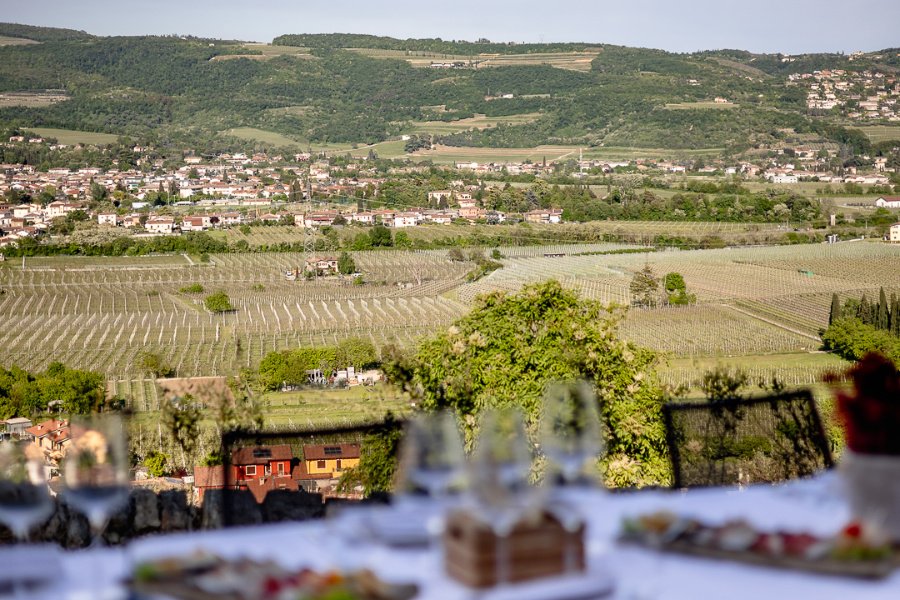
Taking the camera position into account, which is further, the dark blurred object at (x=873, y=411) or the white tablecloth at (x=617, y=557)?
the dark blurred object at (x=873, y=411)

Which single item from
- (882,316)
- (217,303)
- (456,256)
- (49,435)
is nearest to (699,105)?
(456,256)

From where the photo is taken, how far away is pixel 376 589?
4.96ft

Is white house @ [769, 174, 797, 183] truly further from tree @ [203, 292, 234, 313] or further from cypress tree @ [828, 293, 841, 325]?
tree @ [203, 292, 234, 313]

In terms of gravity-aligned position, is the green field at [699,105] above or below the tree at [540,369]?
above

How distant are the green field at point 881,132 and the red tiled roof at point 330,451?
4452 inches

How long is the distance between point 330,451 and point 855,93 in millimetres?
138978

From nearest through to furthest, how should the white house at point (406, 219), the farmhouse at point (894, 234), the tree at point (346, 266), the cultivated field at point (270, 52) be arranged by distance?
the tree at point (346, 266) → the farmhouse at point (894, 234) → the white house at point (406, 219) → the cultivated field at point (270, 52)

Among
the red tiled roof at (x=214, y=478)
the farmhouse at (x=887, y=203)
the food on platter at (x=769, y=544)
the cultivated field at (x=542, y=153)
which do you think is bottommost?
the farmhouse at (x=887, y=203)

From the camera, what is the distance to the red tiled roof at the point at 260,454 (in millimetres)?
3902

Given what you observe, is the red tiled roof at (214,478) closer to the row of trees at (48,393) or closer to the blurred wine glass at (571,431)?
the blurred wine glass at (571,431)

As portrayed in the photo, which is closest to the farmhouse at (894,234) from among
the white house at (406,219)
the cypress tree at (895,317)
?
the cypress tree at (895,317)

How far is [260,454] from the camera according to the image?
A: 4.03 meters

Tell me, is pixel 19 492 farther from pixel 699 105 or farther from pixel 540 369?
pixel 699 105

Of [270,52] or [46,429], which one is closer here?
[46,429]
